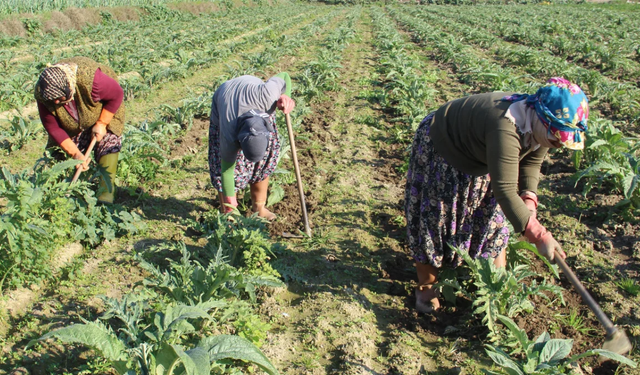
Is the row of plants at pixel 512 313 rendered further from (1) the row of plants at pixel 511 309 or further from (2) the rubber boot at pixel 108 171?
(2) the rubber boot at pixel 108 171

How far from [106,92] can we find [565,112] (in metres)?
3.39

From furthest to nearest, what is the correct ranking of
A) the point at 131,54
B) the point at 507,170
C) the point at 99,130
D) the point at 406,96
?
the point at 131,54
the point at 406,96
the point at 99,130
the point at 507,170

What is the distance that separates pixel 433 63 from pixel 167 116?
7519 millimetres

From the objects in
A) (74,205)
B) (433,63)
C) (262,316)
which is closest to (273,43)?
(433,63)

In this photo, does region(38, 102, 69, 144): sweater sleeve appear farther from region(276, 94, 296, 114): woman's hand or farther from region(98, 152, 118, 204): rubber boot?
region(276, 94, 296, 114): woman's hand

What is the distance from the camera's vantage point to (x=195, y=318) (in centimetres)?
267

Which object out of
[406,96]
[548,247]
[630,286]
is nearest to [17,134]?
[406,96]

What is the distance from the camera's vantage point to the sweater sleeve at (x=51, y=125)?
139 inches

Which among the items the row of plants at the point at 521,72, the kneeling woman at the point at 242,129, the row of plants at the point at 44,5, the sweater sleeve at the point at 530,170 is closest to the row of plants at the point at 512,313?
the sweater sleeve at the point at 530,170

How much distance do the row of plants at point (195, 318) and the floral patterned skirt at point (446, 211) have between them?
104 centimetres

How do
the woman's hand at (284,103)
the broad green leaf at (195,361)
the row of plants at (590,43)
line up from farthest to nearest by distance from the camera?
the row of plants at (590,43)
the woman's hand at (284,103)
the broad green leaf at (195,361)

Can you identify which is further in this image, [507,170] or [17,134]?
[17,134]

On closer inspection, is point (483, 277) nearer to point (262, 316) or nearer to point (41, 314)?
point (262, 316)

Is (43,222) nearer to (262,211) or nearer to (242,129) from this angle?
(242,129)
